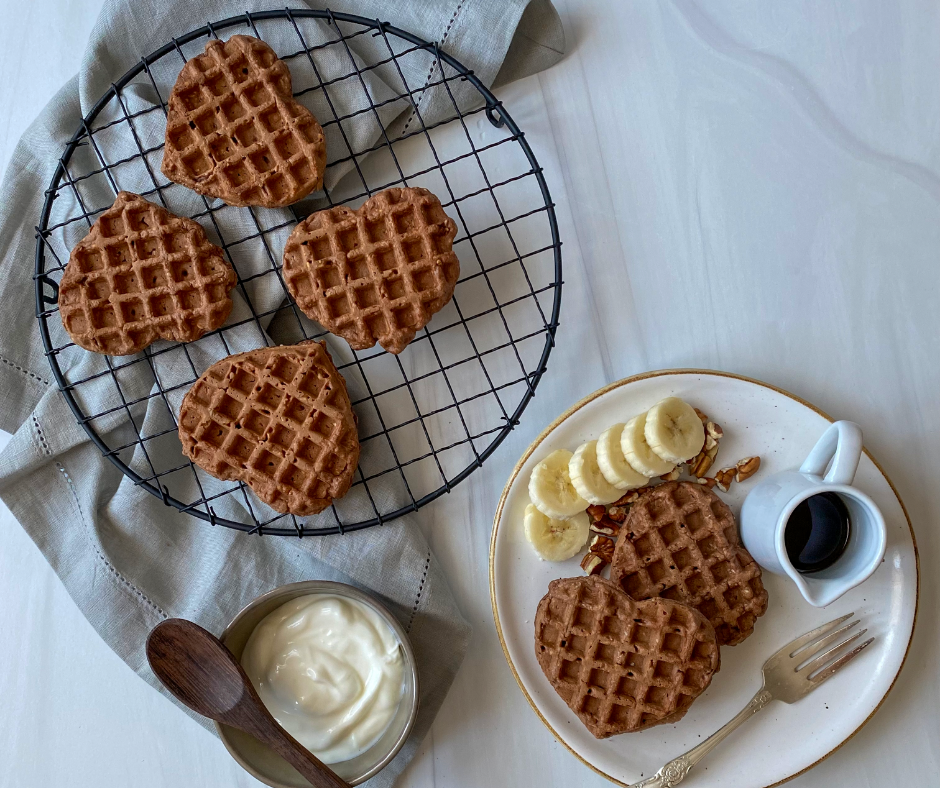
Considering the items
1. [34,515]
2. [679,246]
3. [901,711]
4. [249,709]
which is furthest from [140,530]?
[901,711]

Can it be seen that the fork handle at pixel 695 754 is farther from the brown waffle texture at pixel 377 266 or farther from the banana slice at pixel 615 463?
the brown waffle texture at pixel 377 266

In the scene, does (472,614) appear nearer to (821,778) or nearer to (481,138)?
(821,778)

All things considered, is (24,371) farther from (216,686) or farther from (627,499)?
(627,499)

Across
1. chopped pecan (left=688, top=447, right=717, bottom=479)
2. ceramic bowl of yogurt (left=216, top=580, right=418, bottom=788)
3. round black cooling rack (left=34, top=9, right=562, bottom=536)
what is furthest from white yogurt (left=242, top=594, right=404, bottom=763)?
chopped pecan (left=688, top=447, right=717, bottom=479)

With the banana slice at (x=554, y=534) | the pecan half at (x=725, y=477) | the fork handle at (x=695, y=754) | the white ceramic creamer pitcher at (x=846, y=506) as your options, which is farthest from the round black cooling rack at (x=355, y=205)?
the fork handle at (x=695, y=754)

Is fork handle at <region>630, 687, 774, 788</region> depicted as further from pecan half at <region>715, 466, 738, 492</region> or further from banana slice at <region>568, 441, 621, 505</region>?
banana slice at <region>568, 441, 621, 505</region>
